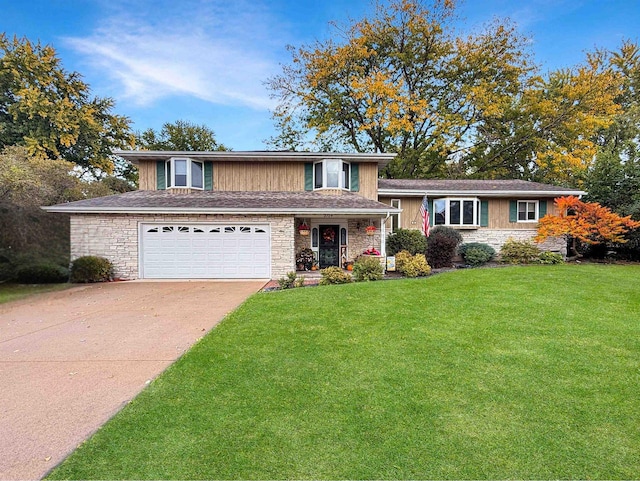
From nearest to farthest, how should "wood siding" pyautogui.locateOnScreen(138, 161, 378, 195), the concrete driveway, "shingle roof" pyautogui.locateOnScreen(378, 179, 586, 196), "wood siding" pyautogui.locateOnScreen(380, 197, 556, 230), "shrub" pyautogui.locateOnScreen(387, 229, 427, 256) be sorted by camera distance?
the concrete driveway, "shrub" pyautogui.locateOnScreen(387, 229, 427, 256), "wood siding" pyautogui.locateOnScreen(138, 161, 378, 195), "shingle roof" pyautogui.locateOnScreen(378, 179, 586, 196), "wood siding" pyautogui.locateOnScreen(380, 197, 556, 230)

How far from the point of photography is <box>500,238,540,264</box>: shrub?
1511 cm

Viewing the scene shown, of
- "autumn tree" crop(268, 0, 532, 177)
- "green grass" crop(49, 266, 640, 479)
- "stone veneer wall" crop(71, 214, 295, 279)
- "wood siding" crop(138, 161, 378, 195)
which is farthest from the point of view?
"autumn tree" crop(268, 0, 532, 177)

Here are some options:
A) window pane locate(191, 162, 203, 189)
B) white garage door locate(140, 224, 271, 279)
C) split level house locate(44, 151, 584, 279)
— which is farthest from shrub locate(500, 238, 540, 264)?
window pane locate(191, 162, 203, 189)

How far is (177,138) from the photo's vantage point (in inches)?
1130

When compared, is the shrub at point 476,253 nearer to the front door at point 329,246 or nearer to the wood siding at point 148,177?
the front door at point 329,246

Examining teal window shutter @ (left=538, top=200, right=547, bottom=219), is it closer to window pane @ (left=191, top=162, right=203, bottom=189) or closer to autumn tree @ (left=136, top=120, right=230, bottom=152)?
window pane @ (left=191, top=162, right=203, bottom=189)

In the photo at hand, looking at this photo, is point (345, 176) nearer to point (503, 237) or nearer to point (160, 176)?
point (160, 176)

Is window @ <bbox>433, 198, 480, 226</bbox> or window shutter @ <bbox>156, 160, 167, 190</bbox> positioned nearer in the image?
window shutter @ <bbox>156, 160, 167, 190</bbox>

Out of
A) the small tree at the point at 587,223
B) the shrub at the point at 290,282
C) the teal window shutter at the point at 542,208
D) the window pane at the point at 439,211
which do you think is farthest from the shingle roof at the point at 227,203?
the teal window shutter at the point at 542,208

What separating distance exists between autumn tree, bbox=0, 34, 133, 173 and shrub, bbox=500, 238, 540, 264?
2654 cm

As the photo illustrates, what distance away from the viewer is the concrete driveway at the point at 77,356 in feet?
9.46

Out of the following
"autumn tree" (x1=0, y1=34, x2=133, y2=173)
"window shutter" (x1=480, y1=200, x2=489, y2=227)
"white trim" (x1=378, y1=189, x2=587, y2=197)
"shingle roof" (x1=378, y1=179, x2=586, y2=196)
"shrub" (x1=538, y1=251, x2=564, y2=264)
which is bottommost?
"shrub" (x1=538, y1=251, x2=564, y2=264)

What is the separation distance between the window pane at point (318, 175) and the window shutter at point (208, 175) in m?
Answer: 4.46

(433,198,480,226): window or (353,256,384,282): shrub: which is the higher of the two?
(433,198,480,226): window
